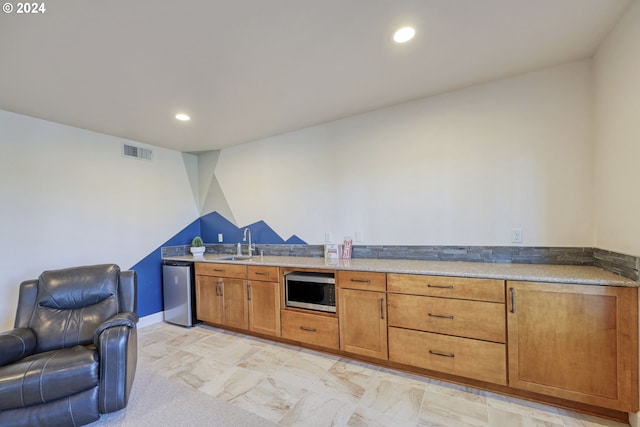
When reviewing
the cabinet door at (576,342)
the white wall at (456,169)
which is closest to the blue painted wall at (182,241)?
the white wall at (456,169)

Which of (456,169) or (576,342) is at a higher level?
(456,169)

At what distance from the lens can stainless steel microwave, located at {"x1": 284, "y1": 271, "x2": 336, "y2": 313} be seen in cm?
261

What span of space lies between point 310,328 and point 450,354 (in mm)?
1261

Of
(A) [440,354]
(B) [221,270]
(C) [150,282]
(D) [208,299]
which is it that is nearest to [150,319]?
(C) [150,282]

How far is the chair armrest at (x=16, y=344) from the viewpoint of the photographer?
5.70 feet

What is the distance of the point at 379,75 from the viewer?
87.0 inches

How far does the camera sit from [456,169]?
2533 millimetres

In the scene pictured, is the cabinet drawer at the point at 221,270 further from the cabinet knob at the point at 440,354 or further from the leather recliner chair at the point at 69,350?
the cabinet knob at the point at 440,354

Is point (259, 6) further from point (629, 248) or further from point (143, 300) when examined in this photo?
point (143, 300)

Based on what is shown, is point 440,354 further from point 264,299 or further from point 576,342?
point 264,299

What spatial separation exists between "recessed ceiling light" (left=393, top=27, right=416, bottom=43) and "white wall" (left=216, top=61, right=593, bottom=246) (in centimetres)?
101

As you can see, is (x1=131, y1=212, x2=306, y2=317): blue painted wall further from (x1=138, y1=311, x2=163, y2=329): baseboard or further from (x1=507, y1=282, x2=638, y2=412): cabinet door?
(x1=507, y1=282, x2=638, y2=412): cabinet door

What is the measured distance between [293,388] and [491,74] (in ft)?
9.95

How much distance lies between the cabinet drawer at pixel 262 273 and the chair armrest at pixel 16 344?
5.66 ft
